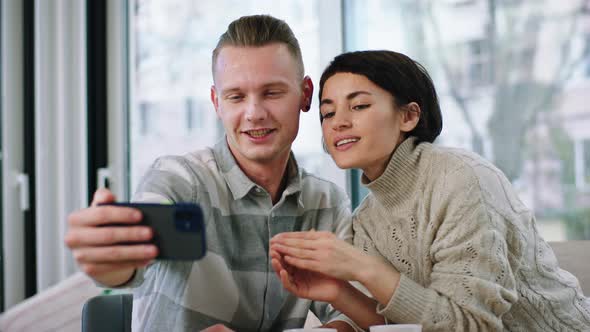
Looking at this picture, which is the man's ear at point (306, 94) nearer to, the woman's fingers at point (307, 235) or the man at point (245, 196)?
the man at point (245, 196)

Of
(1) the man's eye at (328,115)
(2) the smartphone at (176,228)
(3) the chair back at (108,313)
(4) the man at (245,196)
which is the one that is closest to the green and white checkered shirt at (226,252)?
(4) the man at (245,196)

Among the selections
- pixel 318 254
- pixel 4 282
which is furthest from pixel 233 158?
pixel 4 282

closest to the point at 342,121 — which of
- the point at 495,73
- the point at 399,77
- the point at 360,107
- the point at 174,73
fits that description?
the point at 360,107

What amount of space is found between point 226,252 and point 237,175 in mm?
198

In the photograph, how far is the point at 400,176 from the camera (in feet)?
4.89

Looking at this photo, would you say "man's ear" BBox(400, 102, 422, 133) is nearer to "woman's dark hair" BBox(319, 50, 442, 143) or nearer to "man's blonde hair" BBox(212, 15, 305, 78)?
"woman's dark hair" BBox(319, 50, 442, 143)

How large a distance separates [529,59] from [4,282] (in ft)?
7.58

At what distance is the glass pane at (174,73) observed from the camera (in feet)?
10.2

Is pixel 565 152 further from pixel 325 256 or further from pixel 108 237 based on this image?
pixel 108 237

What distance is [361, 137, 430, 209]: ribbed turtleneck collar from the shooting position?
4.87ft

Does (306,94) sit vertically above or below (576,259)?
above

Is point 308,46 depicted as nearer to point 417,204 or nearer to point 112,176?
point 112,176

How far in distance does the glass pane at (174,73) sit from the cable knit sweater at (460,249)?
5.25 feet

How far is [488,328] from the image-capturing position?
1234 mm
